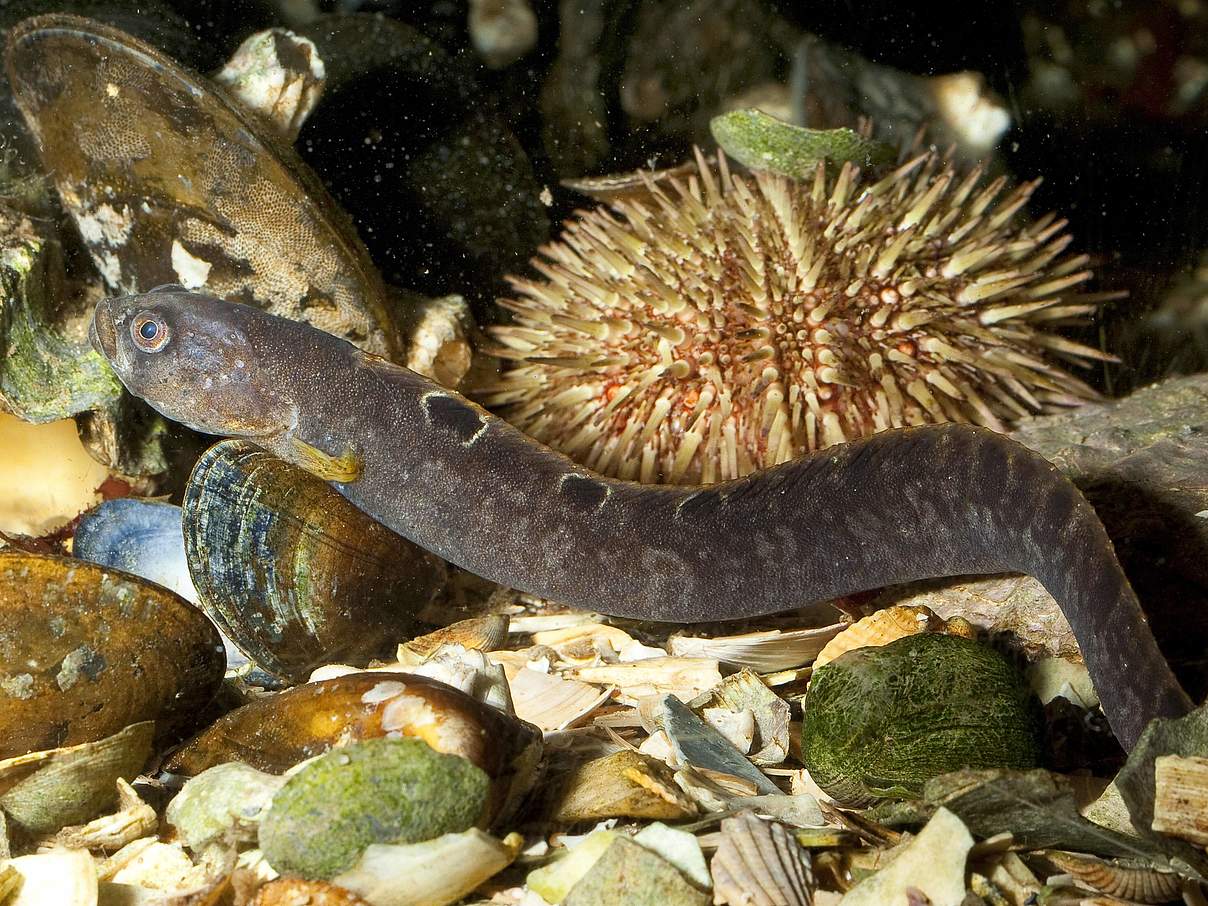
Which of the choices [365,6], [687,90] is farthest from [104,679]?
[687,90]

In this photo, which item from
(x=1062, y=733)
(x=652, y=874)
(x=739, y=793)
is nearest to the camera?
(x=652, y=874)

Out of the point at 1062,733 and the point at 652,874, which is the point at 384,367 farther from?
the point at 1062,733

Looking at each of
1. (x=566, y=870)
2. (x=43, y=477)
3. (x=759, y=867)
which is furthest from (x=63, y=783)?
(x=43, y=477)

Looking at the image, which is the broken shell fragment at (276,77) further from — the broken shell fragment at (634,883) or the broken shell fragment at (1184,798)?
the broken shell fragment at (1184,798)

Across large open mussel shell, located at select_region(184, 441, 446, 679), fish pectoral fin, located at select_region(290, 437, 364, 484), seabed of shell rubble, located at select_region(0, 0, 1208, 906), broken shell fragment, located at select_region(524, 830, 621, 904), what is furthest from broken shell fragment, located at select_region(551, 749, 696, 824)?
fish pectoral fin, located at select_region(290, 437, 364, 484)

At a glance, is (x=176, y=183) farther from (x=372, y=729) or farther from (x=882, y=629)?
(x=882, y=629)

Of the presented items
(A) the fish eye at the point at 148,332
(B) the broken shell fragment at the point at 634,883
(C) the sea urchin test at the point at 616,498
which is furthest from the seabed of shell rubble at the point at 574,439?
(A) the fish eye at the point at 148,332

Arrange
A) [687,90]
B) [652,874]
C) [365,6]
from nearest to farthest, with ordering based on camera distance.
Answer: [652,874]
[365,6]
[687,90]
